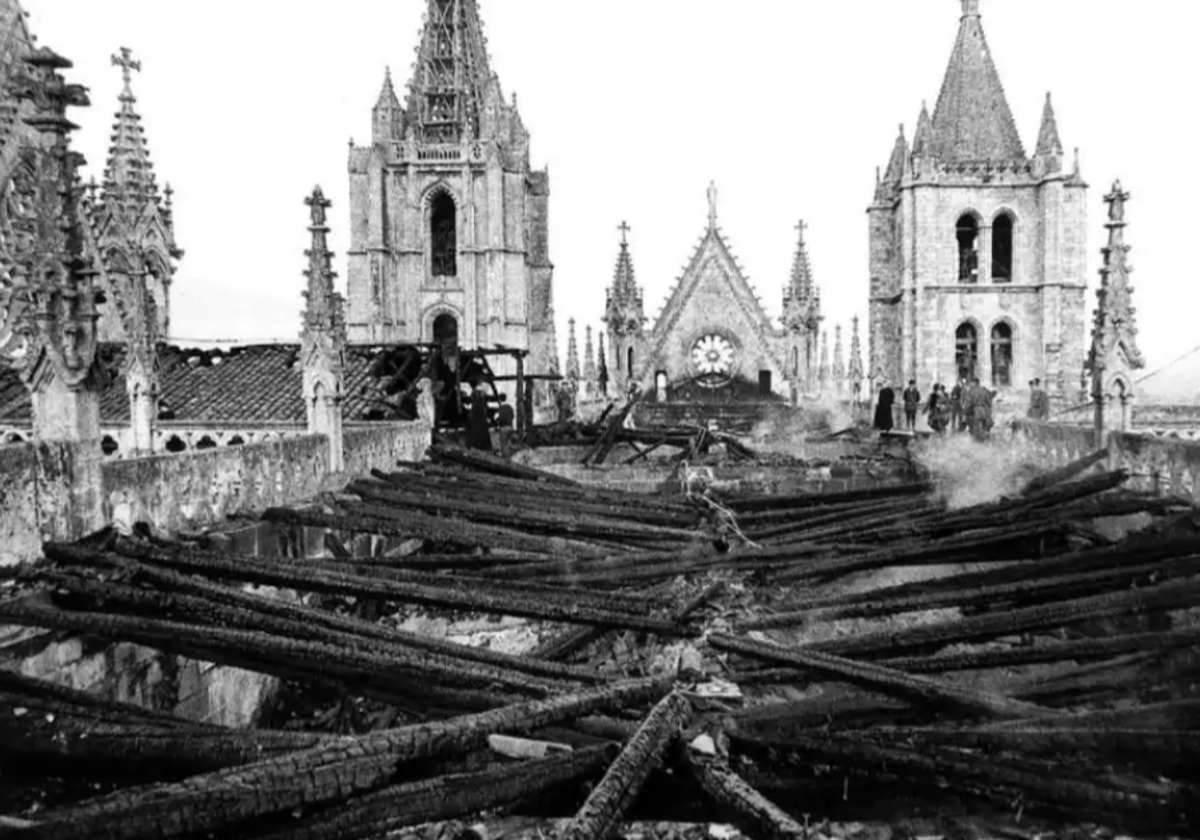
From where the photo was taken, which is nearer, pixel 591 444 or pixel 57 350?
pixel 57 350

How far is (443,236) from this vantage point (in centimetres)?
5606

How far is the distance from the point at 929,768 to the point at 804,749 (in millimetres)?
567

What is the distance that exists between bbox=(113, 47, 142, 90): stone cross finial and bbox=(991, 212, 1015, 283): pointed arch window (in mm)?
40828

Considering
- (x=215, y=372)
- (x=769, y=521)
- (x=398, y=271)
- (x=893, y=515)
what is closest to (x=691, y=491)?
(x=769, y=521)

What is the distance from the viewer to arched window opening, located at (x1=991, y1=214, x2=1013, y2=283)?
162 ft

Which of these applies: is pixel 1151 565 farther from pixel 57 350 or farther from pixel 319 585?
pixel 57 350

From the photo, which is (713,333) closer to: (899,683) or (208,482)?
(208,482)

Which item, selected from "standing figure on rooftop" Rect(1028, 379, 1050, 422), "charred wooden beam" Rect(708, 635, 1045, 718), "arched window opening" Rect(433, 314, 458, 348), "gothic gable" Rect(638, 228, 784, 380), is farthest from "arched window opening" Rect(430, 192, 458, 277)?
"charred wooden beam" Rect(708, 635, 1045, 718)

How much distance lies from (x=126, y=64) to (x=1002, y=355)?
42.5 meters

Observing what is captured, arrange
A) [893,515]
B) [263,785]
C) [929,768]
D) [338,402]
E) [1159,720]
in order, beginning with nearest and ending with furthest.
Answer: [263,785] → [929,768] → [1159,720] → [893,515] → [338,402]

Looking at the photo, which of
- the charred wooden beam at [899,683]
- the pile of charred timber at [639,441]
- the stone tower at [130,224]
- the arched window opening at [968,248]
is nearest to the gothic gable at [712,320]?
the arched window opening at [968,248]

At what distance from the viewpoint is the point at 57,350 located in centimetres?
725

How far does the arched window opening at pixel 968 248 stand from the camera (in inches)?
1938

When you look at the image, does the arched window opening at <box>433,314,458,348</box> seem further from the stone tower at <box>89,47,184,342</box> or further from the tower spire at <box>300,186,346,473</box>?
the tower spire at <box>300,186,346,473</box>
